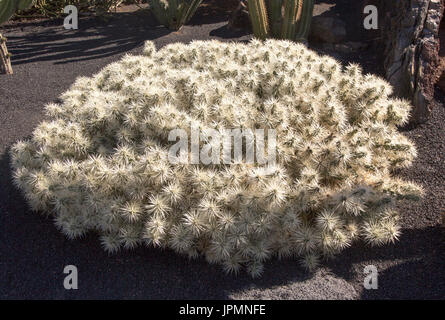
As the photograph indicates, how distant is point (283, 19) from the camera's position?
6414 mm

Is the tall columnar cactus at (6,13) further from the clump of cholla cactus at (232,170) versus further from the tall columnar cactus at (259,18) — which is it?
the tall columnar cactus at (259,18)

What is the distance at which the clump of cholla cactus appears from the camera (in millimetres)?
3148

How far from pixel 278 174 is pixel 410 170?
1778 millimetres

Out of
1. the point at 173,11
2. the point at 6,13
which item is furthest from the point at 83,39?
the point at 173,11

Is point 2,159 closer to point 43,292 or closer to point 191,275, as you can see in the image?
point 43,292

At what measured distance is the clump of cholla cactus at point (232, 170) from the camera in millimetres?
3148

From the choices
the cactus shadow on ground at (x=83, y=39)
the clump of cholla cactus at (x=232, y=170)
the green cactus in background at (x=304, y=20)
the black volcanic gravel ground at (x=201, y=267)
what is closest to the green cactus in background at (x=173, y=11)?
the cactus shadow on ground at (x=83, y=39)

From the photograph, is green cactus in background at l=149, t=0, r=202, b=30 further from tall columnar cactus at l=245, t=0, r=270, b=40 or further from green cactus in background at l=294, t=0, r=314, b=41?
green cactus in background at l=294, t=0, r=314, b=41

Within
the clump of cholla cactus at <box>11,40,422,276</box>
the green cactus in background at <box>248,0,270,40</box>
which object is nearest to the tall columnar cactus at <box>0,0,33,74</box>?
the clump of cholla cactus at <box>11,40,422,276</box>

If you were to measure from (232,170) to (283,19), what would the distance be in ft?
12.8

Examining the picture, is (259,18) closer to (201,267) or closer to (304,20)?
(304,20)

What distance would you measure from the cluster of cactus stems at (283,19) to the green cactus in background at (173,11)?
4.47ft

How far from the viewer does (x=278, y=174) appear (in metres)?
3.18

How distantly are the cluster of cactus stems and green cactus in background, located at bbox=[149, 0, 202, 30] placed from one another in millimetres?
1361
